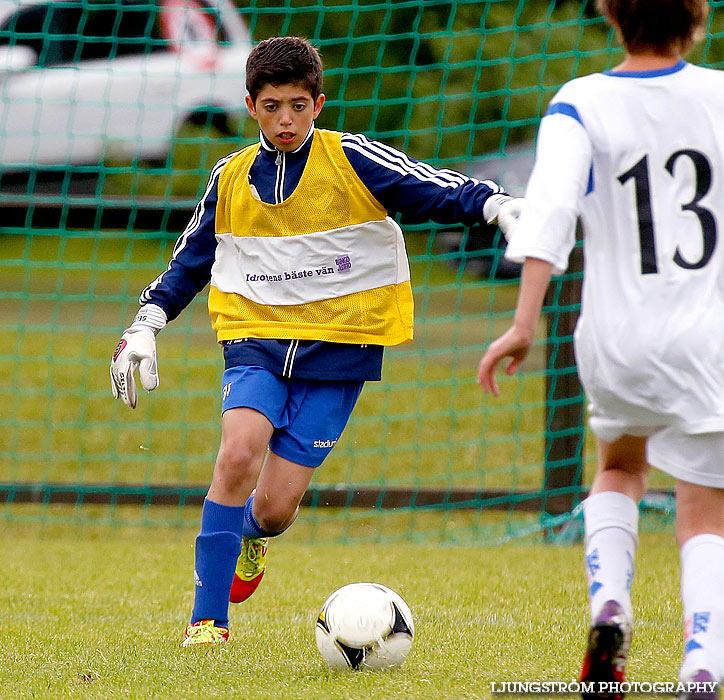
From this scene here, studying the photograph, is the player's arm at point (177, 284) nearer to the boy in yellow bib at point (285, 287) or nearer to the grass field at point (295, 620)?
the boy in yellow bib at point (285, 287)

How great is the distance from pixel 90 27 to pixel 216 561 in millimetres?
6639

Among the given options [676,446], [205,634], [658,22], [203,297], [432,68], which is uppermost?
[432,68]

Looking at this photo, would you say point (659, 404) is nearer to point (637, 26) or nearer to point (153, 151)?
point (637, 26)

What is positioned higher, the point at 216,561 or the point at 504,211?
the point at 504,211

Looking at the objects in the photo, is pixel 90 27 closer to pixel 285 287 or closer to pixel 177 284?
pixel 177 284

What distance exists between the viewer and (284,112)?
341 centimetres

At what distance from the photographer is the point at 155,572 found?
480 centimetres

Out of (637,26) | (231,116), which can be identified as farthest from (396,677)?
(231,116)

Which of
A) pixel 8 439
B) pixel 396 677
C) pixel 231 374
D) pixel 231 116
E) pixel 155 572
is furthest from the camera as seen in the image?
pixel 231 116

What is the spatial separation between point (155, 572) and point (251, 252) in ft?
5.89

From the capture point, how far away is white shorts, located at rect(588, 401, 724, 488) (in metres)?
2.25

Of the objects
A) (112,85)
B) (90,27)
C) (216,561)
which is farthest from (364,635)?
(112,85)

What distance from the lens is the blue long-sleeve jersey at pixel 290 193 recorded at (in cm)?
340

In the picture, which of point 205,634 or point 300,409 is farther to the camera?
point 300,409
